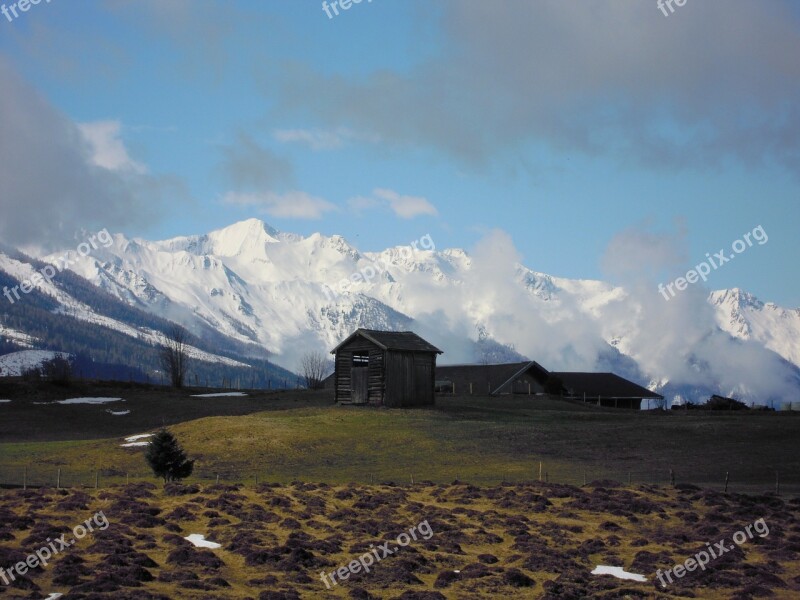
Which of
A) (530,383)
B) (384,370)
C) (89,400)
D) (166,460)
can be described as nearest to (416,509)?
(166,460)

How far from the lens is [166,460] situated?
52781mm

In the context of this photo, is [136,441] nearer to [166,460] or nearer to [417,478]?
[166,460]

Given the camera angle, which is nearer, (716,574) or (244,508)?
(716,574)

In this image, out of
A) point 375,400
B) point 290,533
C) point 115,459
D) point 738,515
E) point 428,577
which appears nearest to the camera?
point 428,577

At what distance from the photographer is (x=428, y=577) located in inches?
1420

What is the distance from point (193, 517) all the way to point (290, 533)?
470 centimetres

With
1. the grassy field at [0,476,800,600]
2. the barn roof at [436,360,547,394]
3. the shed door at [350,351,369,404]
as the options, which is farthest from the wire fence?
the barn roof at [436,360,547,394]

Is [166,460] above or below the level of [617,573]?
above

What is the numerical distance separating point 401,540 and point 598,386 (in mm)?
102393

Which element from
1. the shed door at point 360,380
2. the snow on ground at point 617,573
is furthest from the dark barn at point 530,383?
the snow on ground at point 617,573

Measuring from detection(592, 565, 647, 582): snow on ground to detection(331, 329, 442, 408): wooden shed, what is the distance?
5092 centimetres

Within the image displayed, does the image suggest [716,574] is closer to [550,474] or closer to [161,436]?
[550,474]

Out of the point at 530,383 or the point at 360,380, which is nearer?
the point at 360,380

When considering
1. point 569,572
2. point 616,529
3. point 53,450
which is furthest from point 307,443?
point 569,572
